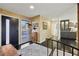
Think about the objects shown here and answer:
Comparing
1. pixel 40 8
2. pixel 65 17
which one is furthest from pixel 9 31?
pixel 65 17

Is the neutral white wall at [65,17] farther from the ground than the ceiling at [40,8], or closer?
closer

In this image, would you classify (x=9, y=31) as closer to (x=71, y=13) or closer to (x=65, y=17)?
(x=65, y=17)

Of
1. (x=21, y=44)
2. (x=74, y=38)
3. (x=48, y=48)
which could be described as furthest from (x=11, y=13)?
(x=74, y=38)

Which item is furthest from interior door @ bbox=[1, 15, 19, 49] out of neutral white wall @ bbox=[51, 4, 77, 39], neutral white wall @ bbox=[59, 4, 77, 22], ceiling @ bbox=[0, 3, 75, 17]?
neutral white wall @ bbox=[59, 4, 77, 22]

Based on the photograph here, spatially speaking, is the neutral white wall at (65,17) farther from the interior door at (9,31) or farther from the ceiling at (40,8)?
the interior door at (9,31)

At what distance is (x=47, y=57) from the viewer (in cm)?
203

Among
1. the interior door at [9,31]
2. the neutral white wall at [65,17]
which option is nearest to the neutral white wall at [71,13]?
the neutral white wall at [65,17]

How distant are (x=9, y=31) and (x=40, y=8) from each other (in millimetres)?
722

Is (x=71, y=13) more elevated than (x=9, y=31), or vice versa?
(x=71, y=13)

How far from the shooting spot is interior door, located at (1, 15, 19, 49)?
1958 mm

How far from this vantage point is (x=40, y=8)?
2.04m

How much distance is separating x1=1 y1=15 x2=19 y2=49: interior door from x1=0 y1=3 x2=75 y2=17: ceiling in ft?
0.66

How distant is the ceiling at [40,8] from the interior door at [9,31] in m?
0.20

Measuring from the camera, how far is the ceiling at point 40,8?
1987 mm
